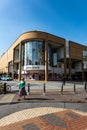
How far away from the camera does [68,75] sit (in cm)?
5769

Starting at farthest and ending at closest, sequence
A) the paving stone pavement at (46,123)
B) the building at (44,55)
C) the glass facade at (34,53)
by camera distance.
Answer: the glass facade at (34,53) → the building at (44,55) → the paving stone pavement at (46,123)

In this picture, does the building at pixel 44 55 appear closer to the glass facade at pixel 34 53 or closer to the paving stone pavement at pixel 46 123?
the glass facade at pixel 34 53

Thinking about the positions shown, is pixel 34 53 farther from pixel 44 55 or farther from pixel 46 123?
pixel 46 123

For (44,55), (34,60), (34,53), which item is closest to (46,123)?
(34,60)

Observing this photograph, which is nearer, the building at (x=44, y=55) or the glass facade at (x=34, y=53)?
the building at (x=44, y=55)

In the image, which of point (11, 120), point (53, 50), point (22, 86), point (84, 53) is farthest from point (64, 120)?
point (84, 53)

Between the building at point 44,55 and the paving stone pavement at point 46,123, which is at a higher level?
the building at point 44,55

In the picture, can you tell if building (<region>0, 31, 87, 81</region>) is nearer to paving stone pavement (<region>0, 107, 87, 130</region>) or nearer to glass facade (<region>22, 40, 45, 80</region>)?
glass facade (<region>22, 40, 45, 80</region>)

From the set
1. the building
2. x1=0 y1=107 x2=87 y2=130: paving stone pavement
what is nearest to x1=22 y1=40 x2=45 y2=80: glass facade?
the building

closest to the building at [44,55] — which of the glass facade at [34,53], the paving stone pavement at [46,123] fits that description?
the glass facade at [34,53]

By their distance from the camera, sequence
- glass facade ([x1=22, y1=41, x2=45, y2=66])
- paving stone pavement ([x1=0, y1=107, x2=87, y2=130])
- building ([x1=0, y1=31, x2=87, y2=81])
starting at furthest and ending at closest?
glass facade ([x1=22, y1=41, x2=45, y2=66]) < building ([x1=0, y1=31, x2=87, y2=81]) < paving stone pavement ([x1=0, y1=107, x2=87, y2=130])

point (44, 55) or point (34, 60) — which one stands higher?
point (44, 55)

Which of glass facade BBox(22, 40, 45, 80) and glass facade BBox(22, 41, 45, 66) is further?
glass facade BBox(22, 41, 45, 66)

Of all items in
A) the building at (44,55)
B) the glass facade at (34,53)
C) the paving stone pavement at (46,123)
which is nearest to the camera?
the paving stone pavement at (46,123)
